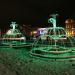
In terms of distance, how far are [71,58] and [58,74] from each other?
7.20 metres

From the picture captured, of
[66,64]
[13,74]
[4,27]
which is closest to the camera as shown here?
[13,74]

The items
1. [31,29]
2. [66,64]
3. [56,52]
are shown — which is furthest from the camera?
[31,29]

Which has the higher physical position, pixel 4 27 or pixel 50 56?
pixel 4 27

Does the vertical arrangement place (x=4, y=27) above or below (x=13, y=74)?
above

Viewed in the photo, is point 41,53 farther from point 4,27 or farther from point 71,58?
point 4,27

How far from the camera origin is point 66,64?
21.8m

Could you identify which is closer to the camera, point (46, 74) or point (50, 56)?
point (46, 74)

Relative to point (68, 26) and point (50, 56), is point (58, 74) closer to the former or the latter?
point (50, 56)

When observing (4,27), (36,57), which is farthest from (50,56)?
(4,27)

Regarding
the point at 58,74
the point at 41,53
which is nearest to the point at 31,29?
the point at 41,53

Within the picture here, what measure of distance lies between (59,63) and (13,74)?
30.9 ft

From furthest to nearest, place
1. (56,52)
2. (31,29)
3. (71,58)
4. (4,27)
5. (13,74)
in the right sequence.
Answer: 1. (31,29)
2. (4,27)
3. (56,52)
4. (71,58)
5. (13,74)

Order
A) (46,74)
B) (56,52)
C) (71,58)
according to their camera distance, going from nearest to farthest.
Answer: (46,74)
(71,58)
(56,52)

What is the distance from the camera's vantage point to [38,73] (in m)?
16.1
